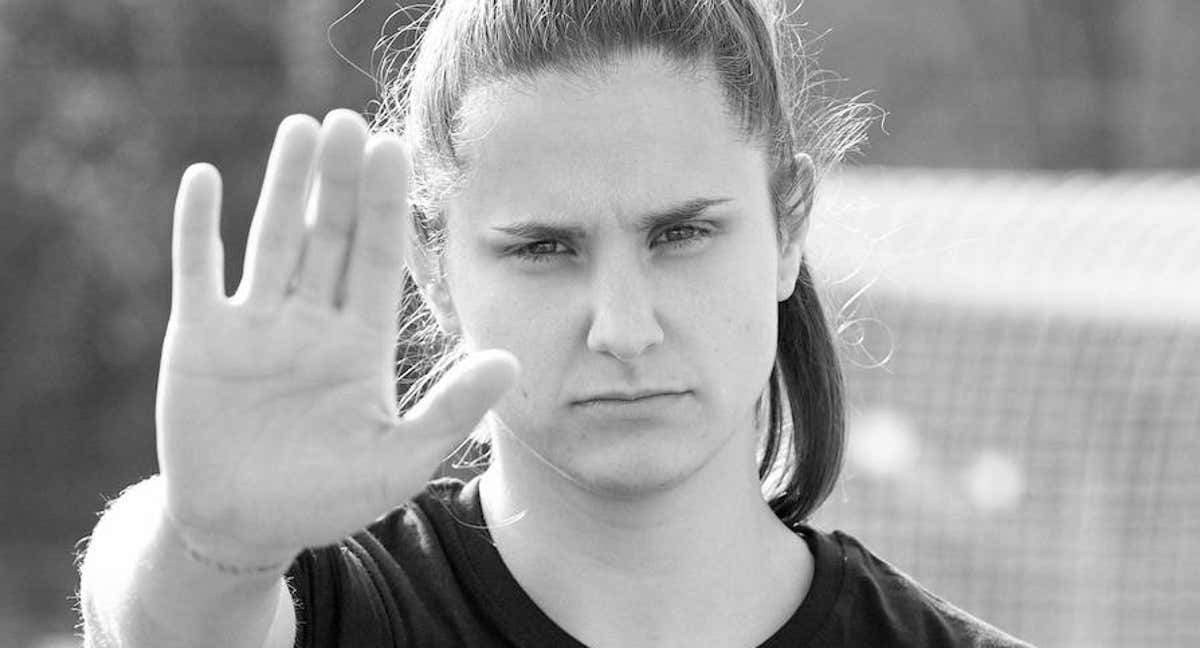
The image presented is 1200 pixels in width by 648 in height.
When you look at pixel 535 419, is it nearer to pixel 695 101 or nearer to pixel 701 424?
pixel 701 424

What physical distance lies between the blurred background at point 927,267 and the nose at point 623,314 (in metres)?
0.82

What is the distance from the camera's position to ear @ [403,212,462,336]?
2281 mm

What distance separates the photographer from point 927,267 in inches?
216

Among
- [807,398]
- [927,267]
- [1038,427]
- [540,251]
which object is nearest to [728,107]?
[540,251]

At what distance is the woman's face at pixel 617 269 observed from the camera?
6.70 ft

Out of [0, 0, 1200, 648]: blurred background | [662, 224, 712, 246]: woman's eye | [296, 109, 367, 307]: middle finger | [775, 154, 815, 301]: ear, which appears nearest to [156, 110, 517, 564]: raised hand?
[296, 109, 367, 307]: middle finger

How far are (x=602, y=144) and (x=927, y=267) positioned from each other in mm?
3547

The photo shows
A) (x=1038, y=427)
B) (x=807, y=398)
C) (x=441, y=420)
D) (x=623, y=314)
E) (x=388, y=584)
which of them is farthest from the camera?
(x=1038, y=427)

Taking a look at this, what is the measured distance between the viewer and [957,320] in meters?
5.39

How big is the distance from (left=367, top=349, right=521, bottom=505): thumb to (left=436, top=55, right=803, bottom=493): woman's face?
309 millimetres

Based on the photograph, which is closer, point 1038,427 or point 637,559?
point 637,559

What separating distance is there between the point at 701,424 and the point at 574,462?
0.48 ft

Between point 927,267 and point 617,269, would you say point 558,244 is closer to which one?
point 617,269

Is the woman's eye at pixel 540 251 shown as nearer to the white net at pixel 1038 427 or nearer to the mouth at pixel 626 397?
the mouth at pixel 626 397
